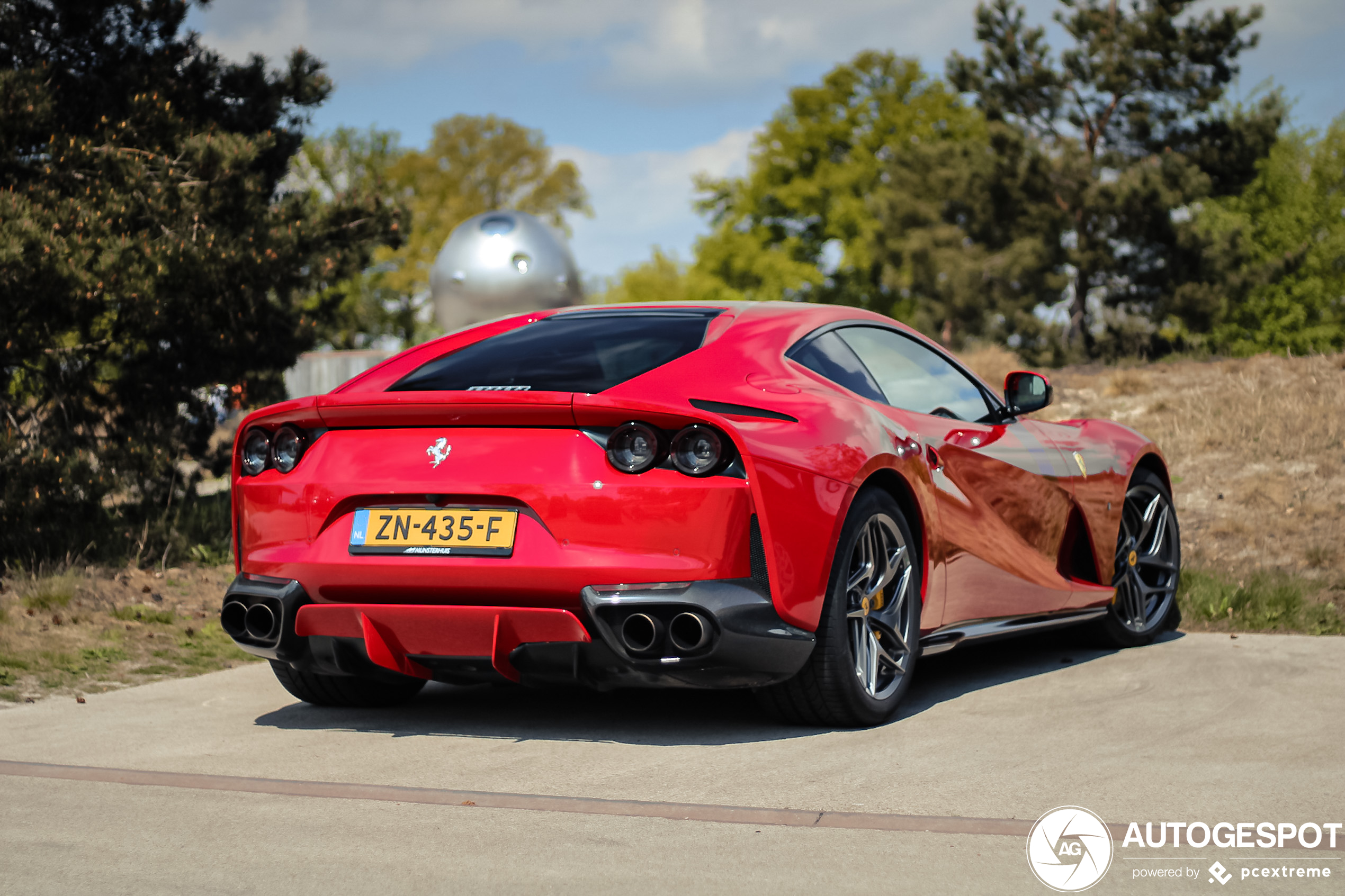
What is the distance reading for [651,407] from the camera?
391 centimetres

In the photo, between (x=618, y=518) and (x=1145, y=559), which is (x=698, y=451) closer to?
(x=618, y=518)

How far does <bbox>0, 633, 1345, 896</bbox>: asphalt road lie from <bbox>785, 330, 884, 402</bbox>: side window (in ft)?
3.64

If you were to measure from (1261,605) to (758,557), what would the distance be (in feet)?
14.1

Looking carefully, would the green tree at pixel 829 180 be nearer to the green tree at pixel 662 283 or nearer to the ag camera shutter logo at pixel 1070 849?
the green tree at pixel 662 283

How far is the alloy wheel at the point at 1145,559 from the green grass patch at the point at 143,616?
15.1 feet

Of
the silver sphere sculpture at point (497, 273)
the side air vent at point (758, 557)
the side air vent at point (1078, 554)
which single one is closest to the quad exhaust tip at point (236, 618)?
the side air vent at point (758, 557)

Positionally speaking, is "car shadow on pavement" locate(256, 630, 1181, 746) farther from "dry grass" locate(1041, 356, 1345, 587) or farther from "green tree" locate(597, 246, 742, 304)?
"green tree" locate(597, 246, 742, 304)

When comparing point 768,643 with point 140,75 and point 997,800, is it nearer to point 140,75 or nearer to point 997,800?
point 997,800

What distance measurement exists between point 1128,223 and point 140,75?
96.1ft

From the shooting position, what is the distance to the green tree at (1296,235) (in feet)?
167

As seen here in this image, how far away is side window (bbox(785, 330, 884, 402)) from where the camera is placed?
4570mm

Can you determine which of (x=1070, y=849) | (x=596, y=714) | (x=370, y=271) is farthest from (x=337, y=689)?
(x=370, y=271)

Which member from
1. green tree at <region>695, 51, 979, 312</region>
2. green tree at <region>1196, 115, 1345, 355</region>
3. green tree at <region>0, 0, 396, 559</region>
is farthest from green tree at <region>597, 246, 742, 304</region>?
Answer: green tree at <region>0, 0, 396, 559</region>

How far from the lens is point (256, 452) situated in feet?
14.5
